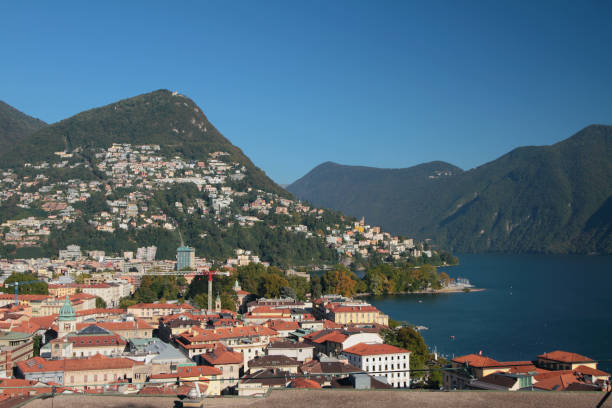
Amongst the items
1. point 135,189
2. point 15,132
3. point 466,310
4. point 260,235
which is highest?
point 15,132

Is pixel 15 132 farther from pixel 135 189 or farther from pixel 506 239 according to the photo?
pixel 506 239

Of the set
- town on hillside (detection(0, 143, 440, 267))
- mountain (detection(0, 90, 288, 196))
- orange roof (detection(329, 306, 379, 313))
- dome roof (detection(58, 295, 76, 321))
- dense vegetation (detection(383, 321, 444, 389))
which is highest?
mountain (detection(0, 90, 288, 196))

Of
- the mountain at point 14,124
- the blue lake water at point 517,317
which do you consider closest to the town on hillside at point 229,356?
the blue lake water at point 517,317

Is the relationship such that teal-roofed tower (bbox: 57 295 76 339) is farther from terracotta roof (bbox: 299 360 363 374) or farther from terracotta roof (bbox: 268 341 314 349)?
terracotta roof (bbox: 299 360 363 374)

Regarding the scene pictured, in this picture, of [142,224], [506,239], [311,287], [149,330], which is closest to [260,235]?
[142,224]

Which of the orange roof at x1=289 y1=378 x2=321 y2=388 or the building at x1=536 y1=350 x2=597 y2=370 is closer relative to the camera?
the orange roof at x1=289 y1=378 x2=321 y2=388

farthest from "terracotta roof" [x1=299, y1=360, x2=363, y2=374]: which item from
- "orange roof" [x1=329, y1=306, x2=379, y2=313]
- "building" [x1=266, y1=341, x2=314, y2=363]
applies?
"orange roof" [x1=329, y1=306, x2=379, y2=313]

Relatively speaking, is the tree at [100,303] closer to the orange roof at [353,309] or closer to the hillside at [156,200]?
the orange roof at [353,309]

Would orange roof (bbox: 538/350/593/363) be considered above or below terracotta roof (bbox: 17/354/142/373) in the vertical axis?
below
